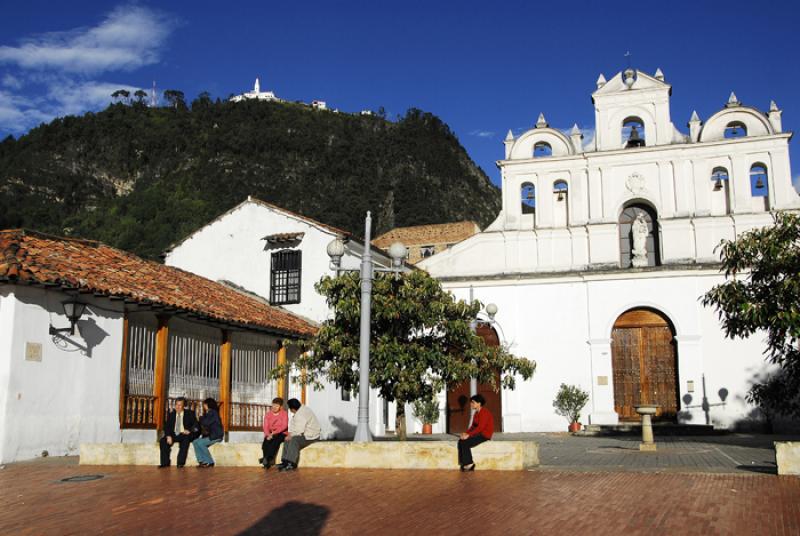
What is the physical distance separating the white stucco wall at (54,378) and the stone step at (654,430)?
53.6ft

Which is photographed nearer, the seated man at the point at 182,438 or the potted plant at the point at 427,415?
the seated man at the point at 182,438

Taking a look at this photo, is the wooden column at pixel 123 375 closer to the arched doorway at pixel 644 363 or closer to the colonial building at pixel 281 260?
the colonial building at pixel 281 260

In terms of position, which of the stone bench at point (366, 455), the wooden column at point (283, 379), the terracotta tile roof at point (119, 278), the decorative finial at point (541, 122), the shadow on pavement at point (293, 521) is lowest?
the shadow on pavement at point (293, 521)

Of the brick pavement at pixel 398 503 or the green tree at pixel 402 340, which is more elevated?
the green tree at pixel 402 340

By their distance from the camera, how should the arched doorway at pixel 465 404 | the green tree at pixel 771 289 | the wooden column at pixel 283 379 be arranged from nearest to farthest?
the green tree at pixel 771 289
the wooden column at pixel 283 379
the arched doorway at pixel 465 404

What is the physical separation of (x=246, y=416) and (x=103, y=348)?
5815 mm

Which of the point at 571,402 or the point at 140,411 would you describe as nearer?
the point at 140,411

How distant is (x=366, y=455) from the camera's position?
1302 centimetres

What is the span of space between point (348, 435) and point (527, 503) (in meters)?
18.1

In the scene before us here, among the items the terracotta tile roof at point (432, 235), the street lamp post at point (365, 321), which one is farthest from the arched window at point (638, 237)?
the terracotta tile roof at point (432, 235)

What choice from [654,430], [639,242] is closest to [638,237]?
[639,242]

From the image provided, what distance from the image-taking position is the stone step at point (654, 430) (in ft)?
86.0

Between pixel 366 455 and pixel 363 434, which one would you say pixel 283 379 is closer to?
pixel 363 434

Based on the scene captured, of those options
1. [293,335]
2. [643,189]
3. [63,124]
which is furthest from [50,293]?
[63,124]
